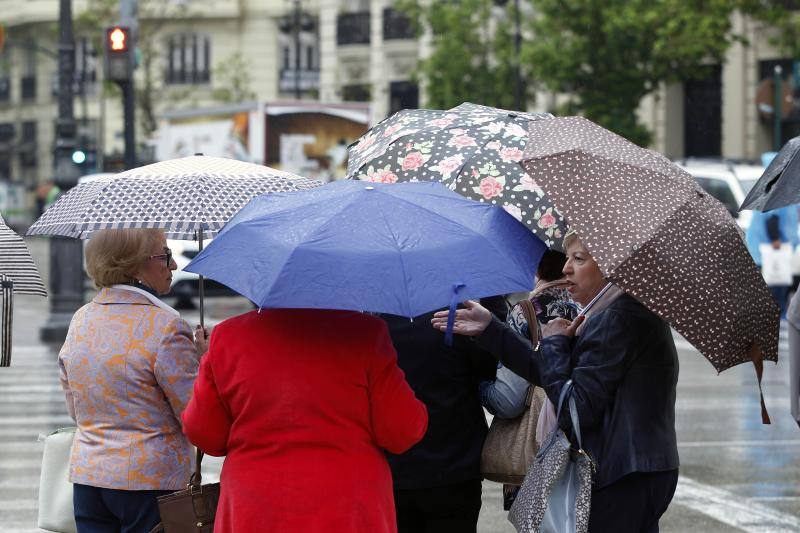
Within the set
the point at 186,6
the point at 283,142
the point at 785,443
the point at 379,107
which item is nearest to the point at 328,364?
the point at 785,443

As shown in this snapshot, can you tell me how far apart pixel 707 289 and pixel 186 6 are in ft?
185

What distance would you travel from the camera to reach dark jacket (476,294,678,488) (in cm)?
446

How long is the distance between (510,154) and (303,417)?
72.1 inches

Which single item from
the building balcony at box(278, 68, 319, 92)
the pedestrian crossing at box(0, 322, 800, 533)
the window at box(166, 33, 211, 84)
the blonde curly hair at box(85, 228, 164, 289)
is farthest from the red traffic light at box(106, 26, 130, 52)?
the window at box(166, 33, 211, 84)

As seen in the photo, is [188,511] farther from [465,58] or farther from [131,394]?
[465,58]

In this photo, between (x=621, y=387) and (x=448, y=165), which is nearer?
(x=621, y=387)

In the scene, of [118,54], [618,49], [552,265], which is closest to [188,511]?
[552,265]

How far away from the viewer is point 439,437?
4.95 metres

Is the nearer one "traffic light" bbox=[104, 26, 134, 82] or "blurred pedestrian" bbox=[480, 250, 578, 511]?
"blurred pedestrian" bbox=[480, 250, 578, 511]

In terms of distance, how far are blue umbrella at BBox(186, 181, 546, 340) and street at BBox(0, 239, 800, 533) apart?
13.6ft

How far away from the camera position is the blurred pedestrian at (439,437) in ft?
16.2

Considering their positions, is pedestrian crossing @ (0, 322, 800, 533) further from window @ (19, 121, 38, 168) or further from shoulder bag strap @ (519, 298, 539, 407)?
window @ (19, 121, 38, 168)

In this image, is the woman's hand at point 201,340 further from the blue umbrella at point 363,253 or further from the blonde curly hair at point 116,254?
the blue umbrella at point 363,253

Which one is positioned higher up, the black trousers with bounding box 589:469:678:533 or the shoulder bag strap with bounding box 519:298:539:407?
the shoulder bag strap with bounding box 519:298:539:407
